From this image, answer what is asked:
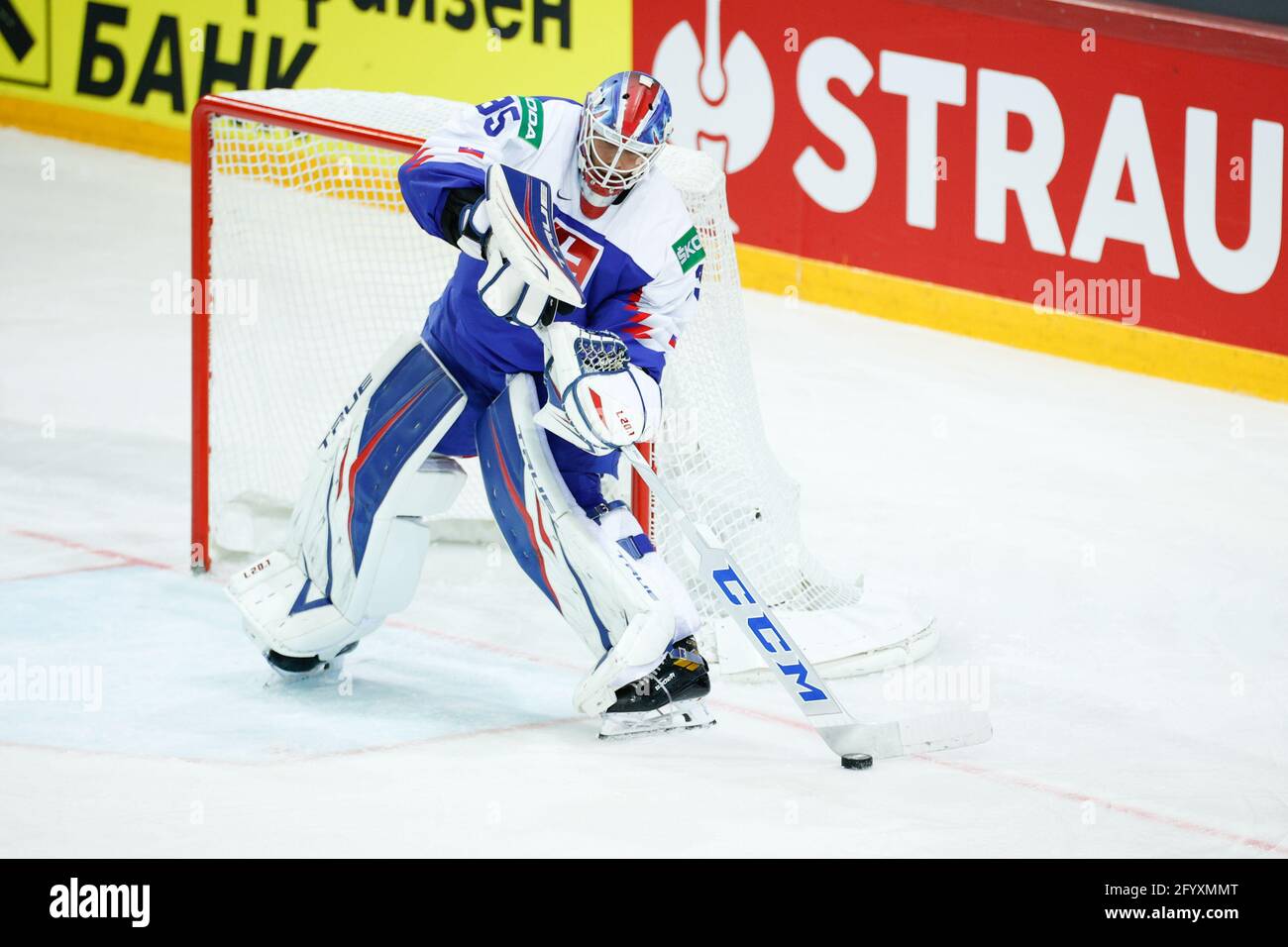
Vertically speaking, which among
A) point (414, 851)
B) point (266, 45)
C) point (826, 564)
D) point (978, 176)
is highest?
point (266, 45)

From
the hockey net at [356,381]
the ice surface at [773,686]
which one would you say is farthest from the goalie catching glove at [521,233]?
the ice surface at [773,686]

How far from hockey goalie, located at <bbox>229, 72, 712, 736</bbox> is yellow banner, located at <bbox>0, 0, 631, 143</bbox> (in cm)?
439

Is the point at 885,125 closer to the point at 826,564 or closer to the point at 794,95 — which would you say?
the point at 794,95

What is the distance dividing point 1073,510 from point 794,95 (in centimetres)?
256

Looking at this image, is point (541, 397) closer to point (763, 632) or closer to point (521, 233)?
point (521, 233)

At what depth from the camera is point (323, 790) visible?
13.8ft

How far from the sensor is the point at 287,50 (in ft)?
31.0

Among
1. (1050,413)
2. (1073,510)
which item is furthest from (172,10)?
(1073,510)

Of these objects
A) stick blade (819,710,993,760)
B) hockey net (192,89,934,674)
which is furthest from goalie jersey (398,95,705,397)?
stick blade (819,710,993,760)

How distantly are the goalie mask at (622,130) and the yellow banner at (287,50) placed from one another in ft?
15.0

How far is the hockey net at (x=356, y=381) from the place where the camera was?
17.1 ft

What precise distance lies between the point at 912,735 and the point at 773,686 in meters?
0.60

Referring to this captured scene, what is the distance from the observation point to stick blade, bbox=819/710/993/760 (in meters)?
4.41

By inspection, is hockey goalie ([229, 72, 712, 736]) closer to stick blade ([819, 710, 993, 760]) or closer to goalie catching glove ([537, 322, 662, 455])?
goalie catching glove ([537, 322, 662, 455])
